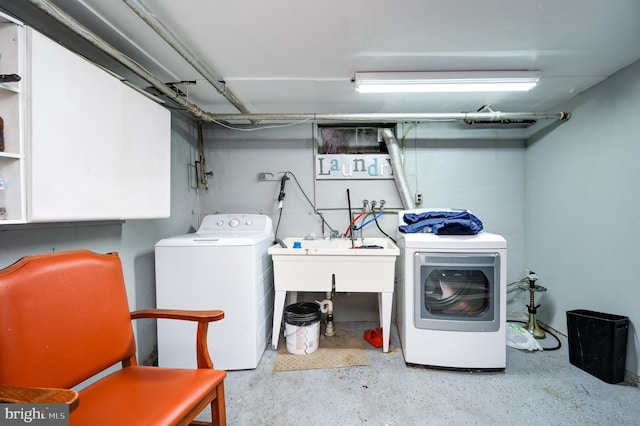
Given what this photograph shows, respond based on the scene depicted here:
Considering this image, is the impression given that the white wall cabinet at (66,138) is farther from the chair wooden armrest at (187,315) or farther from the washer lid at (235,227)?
the washer lid at (235,227)

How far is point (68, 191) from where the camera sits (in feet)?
3.76

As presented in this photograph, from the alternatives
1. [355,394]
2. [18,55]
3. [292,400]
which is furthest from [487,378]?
[18,55]

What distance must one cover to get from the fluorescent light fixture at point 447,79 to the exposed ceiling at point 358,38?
45 mm

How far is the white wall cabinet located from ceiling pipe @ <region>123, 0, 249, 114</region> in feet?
1.14

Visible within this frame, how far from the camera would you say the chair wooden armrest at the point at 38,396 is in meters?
0.68

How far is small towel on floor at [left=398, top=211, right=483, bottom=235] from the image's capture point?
2006 mm

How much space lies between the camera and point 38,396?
700 millimetres

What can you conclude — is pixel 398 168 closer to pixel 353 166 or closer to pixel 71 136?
pixel 353 166

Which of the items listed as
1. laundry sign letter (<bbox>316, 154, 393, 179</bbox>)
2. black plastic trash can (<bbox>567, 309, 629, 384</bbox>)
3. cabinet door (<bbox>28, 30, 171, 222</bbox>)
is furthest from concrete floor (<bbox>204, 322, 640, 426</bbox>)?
laundry sign letter (<bbox>316, 154, 393, 179</bbox>)

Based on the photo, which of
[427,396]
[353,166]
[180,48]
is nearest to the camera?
[180,48]

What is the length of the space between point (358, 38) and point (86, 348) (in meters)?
2.06

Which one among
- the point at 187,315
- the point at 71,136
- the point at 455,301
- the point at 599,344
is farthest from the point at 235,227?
the point at 599,344

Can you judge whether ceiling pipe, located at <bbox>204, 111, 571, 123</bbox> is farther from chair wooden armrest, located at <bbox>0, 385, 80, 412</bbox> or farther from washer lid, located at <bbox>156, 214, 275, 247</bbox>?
chair wooden armrest, located at <bbox>0, 385, 80, 412</bbox>

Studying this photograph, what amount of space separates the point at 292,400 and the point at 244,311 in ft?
2.18
